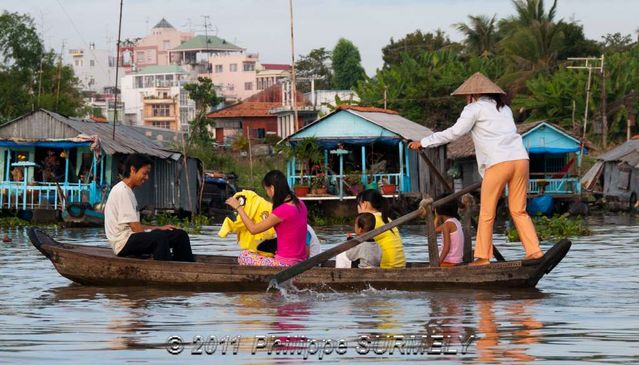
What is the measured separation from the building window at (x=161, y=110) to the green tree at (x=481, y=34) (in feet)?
119

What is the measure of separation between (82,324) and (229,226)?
251 cm

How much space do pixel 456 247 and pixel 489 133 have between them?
131 centimetres

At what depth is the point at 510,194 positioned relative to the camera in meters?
10.8

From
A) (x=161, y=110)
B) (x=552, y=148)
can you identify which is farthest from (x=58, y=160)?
(x=161, y=110)

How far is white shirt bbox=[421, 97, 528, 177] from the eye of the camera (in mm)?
10570

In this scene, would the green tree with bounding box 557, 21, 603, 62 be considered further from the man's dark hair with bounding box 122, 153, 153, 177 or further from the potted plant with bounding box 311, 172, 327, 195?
the man's dark hair with bounding box 122, 153, 153, 177

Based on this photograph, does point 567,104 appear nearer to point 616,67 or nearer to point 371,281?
point 616,67

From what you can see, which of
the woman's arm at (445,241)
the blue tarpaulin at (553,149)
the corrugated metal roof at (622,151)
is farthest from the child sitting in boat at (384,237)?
the corrugated metal roof at (622,151)

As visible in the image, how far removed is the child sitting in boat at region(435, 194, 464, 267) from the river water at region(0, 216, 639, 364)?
677 mm

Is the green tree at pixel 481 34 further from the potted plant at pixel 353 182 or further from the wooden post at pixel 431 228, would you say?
the wooden post at pixel 431 228

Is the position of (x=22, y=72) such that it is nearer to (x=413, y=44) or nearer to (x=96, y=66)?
(x=413, y=44)

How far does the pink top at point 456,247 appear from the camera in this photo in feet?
37.3

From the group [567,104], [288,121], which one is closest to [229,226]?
[567,104]

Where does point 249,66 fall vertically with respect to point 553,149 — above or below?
above
